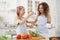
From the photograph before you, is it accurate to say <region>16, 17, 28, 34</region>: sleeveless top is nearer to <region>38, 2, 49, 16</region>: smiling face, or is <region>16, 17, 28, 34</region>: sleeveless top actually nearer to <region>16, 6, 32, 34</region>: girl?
<region>16, 6, 32, 34</region>: girl

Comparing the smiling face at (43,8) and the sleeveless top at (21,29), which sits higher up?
the smiling face at (43,8)

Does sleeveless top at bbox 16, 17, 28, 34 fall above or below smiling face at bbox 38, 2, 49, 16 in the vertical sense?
below

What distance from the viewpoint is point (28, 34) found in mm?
1366

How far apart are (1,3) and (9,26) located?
9.6 inches

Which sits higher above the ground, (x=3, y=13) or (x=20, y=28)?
(x=3, y=13)

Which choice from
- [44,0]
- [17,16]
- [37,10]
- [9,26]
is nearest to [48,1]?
[44,0]

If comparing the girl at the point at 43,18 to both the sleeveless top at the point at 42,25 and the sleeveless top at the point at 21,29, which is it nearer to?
the sleeveless top at the point at 42,25

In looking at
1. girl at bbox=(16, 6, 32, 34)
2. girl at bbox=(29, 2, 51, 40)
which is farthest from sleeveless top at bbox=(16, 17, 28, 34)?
girl at bbox=(29, 2, 51, 40)

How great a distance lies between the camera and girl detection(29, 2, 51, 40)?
4.56ft

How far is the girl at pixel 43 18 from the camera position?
139 centimetres

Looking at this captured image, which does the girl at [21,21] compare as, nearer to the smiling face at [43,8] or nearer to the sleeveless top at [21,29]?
the sleeveless top at [21,29]

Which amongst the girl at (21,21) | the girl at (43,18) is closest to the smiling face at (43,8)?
the girl at (43,18)

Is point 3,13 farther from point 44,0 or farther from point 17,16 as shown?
point 44,0

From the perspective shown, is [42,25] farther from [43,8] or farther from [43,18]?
[43,8]
